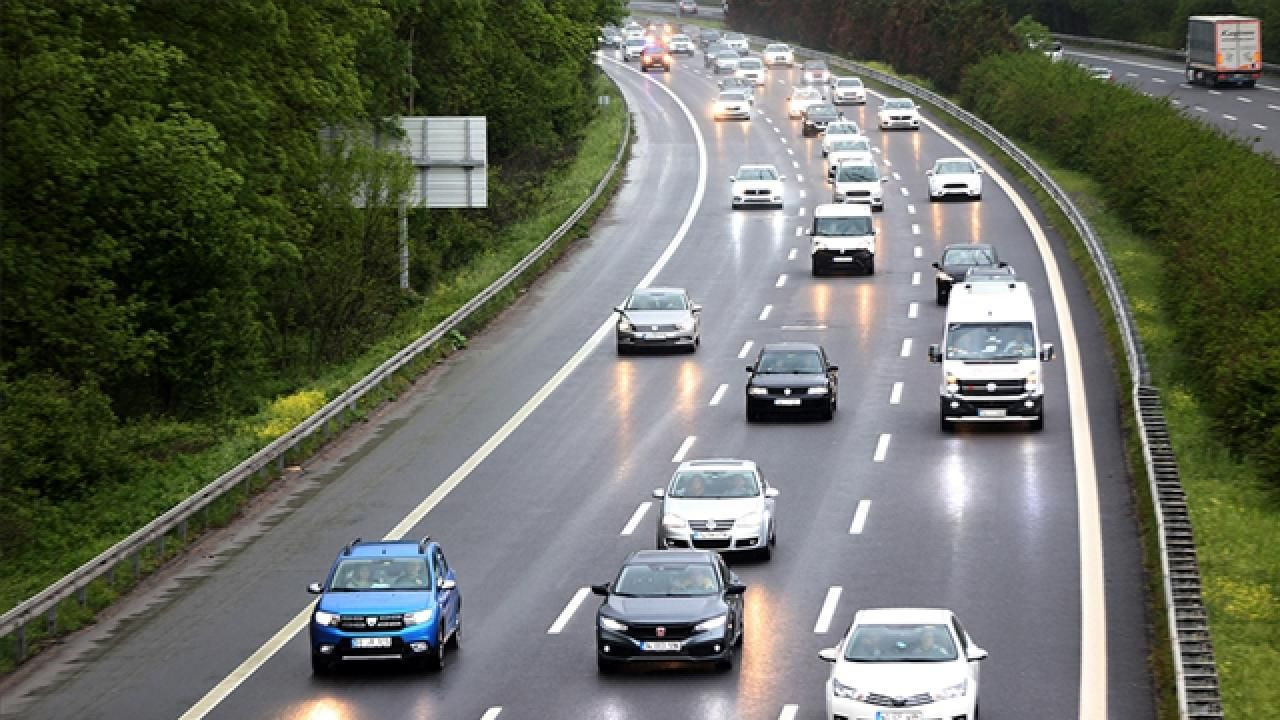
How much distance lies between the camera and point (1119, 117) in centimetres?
7650

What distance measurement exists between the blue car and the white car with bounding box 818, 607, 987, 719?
212 inches

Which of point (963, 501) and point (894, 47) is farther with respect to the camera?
point (894, 47)

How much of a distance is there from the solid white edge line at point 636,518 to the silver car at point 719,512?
186cm

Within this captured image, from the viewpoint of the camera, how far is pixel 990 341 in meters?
40.9

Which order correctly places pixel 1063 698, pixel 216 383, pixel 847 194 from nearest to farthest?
pixel 1063 698 → pixel 216 383 → pixel 847 194

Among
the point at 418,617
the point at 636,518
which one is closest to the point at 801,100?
the point at 636,518

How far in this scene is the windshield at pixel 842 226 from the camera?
2392 inches

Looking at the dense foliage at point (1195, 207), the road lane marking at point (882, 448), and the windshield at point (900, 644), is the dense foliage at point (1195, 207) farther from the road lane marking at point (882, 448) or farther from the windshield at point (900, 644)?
the windshield at point (900, 644)

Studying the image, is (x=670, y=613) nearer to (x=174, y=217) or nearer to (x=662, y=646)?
(x=662, y=646)

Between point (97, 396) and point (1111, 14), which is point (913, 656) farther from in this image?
point (1111, 14)

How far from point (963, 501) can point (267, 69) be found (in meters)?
19.2

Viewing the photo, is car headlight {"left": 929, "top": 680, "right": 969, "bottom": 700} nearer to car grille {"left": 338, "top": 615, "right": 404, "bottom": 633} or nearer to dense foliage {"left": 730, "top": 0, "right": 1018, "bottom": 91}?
car grille {"left": 338, "top": 615, "right": 404, "bottom": 633}

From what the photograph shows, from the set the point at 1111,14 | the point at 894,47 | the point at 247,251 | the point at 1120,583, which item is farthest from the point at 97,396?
the point at 1111,14

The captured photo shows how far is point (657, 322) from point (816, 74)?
7471cm
